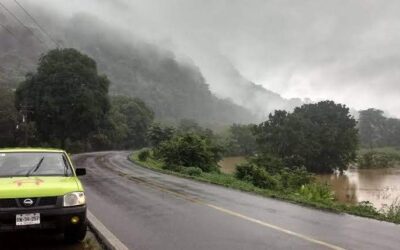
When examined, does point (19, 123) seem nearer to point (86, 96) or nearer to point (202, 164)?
point (86, 96)

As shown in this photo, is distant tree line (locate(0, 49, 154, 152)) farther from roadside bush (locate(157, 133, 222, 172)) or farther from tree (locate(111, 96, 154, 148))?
tree (locate(111, 96, 154, 148))

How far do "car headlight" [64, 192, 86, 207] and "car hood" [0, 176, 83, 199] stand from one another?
0.25 feet

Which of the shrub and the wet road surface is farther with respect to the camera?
the shrub

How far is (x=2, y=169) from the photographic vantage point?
8.74m

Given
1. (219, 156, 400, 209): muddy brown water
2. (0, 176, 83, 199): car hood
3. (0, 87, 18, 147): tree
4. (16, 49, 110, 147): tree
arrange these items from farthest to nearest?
1. (0, 87, 18, 147): tree
2. (16, 49, 110, 147): tree
3. (219, 156, 400, 209): muddy brown water
4. (0, 176, 83, 199): car hood

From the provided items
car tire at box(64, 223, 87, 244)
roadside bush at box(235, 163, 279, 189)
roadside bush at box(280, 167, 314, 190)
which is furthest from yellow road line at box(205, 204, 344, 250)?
roadside bush at box(280, 167, 314, 190)

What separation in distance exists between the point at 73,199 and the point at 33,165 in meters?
1.79

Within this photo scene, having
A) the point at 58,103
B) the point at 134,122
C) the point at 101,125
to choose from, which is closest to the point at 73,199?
the point at 58,103

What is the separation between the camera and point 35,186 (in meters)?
7.65

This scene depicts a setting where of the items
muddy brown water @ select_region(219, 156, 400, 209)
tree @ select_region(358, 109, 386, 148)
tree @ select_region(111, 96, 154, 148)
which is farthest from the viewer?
tree @ select_region(358, 109, 386, 148)

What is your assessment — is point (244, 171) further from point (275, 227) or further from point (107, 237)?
point (107, 237)

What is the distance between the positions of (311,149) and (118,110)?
51638mm

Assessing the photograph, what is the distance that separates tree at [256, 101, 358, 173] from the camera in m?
67.6

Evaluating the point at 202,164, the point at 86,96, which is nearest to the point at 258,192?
the point at 202,164
